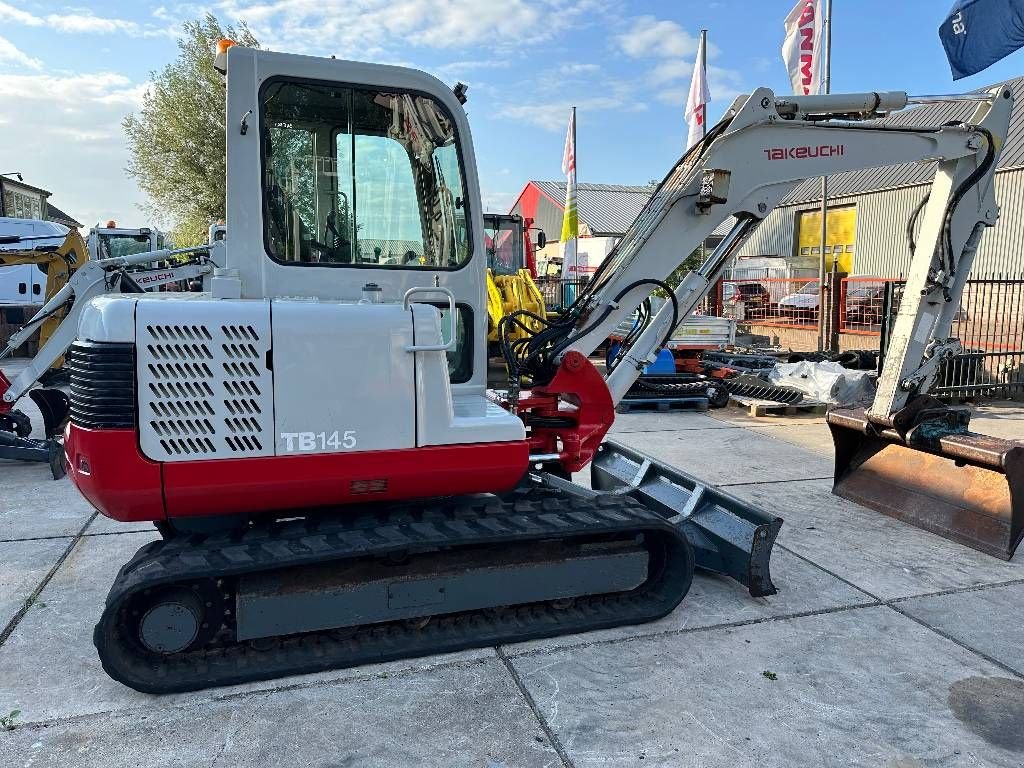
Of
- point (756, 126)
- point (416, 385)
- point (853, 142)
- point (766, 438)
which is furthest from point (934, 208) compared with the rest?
point (416, 385)

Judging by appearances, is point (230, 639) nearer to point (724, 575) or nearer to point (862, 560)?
point (724, 575)

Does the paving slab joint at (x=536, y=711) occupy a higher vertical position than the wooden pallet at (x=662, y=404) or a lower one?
lower

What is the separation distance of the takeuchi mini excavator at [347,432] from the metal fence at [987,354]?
7.48m

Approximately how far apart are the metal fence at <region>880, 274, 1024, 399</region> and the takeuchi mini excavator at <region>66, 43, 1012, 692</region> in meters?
7.48

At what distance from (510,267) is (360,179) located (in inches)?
379

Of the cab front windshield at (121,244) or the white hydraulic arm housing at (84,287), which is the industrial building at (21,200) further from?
the white hydraulic arm housing at (84,287)

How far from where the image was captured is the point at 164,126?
25797 millimetres

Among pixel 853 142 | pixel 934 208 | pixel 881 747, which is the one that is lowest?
pixel 881 747

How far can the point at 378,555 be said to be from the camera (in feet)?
10.8

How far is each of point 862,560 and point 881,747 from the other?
1.99m

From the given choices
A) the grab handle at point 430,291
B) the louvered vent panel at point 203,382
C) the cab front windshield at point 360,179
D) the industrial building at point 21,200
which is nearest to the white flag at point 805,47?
the cab front windshield at point 360,179

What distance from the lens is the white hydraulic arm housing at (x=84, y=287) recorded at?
7.05 m

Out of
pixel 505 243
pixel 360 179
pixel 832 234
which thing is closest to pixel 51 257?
pixel 505 243

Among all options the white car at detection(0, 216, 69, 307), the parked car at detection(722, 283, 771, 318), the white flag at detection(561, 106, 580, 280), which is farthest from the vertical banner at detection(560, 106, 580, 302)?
the white car at detection(0, 216, 69, 307)
